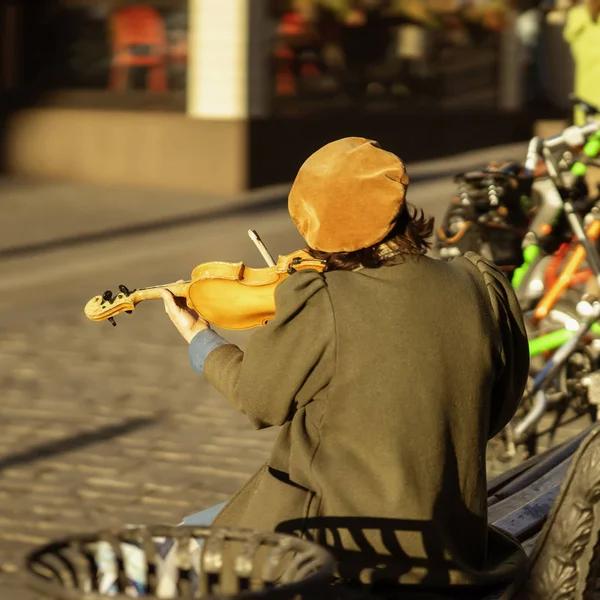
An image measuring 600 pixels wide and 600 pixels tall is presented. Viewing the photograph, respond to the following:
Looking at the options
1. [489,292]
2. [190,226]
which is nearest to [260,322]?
[489,292]

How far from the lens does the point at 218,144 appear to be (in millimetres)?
14461

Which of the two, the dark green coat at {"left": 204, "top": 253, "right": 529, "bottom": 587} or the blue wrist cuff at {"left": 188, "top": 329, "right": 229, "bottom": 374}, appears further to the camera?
the blue wrist cuff at {"left": 188, "top": 329, "right": 229, "bottom": 374}

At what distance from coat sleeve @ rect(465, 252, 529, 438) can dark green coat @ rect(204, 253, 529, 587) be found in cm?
12

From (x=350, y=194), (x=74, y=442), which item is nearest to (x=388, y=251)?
(x=350, y=194)

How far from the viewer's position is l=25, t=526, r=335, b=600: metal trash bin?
1.94m

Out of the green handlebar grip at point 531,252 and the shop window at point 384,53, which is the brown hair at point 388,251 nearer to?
the green handlebar grip at point 531,252

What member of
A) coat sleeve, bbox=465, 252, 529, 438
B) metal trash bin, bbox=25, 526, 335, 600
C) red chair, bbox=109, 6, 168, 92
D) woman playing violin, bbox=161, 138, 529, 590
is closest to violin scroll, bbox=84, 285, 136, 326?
woman playing violin, bbox=161, 138, 529, 590

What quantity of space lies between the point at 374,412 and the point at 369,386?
0.16 ft

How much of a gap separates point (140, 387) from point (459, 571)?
4501 mm

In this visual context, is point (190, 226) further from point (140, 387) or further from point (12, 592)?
point (12, 592)

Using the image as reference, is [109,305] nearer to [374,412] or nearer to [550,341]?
[374,412]

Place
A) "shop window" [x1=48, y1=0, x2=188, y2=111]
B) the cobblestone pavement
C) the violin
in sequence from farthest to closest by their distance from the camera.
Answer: "shop window" [x1=48, y1=0, x2=188, y2=111], the cobblestone pavement, the violin

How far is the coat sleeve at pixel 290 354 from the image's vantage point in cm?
260

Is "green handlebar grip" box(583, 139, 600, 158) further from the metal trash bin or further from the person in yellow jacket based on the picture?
the metal trash bin
